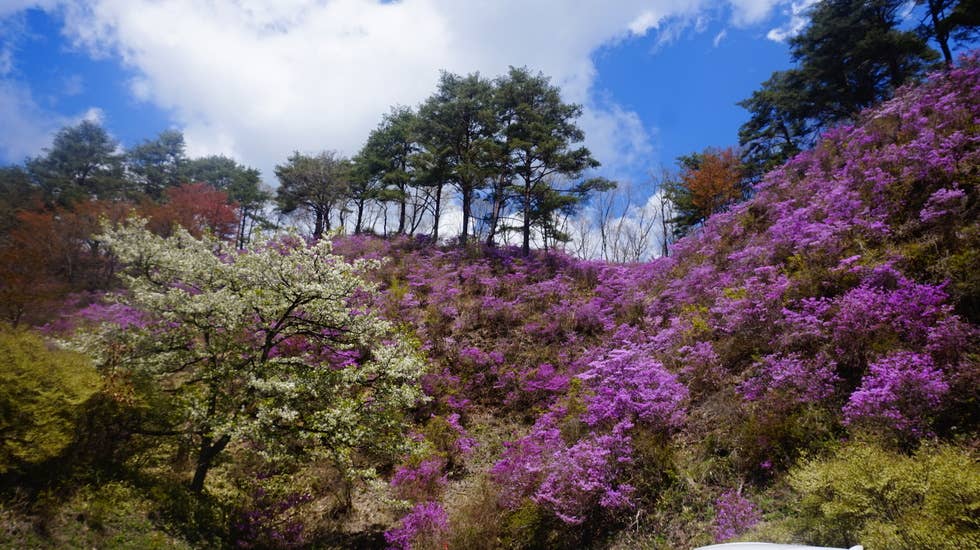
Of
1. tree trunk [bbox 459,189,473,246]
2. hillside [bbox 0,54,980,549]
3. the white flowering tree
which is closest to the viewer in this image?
hillside [bbox 0,54,980,549]

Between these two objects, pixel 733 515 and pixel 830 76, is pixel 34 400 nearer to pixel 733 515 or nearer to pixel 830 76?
pixel 733 515

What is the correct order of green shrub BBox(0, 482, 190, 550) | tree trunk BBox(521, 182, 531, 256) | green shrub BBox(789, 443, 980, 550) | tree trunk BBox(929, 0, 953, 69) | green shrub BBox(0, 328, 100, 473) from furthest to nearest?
tree trunk BBox(521, 182, 531, 256), tree trunk BBox(929, 0, 953, 69), green shrub BBox(0, 328, 100, 473), green shrub BBox(0, 482, 190, 550), green shrub BBox(789, 443, 980, 550)

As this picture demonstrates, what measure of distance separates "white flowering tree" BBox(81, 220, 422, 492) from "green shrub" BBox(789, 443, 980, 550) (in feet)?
23.8

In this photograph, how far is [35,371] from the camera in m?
6.71

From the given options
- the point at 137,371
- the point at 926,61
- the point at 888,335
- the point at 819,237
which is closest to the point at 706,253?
the point at 819,237

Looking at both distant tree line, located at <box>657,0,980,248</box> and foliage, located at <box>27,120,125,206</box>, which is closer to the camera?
distant tree line, located at <box>657,0,980,248</box>

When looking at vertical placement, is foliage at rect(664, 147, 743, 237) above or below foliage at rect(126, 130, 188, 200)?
below

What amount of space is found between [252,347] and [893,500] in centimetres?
1088

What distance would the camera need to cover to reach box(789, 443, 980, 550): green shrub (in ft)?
12.5

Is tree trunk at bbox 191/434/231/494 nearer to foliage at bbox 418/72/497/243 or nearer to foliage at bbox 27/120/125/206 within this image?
foliage at bbox 418/72/497/243

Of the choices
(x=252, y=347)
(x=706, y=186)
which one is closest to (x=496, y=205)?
(x=706, y=186)

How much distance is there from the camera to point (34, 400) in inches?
259

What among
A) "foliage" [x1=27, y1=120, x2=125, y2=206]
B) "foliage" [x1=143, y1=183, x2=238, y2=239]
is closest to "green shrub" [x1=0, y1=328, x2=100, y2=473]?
"foliage" [x1=143, y1=183, x2=238, y2=239]

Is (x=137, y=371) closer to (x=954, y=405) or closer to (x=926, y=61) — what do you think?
(x=954, y=405)
